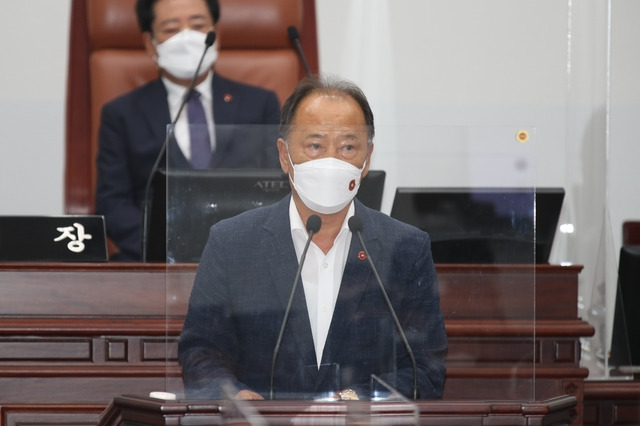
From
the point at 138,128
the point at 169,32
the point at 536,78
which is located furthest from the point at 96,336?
Answer: the point at 536,78

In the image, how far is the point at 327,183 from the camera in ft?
5.70

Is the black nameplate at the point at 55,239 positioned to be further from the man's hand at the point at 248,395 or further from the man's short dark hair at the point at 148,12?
the man's short dark hair at the point at 148,12

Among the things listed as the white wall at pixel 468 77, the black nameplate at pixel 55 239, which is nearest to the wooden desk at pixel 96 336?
the black nameplate at pixel 55 239

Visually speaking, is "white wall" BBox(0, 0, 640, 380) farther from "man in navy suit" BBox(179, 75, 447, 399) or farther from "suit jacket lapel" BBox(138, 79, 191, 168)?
"man in navy suit" BBox(179, 75, 447, 399)

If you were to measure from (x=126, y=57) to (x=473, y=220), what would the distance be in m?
1.92

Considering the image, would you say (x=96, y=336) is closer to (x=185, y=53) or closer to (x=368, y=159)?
(x=368, y=159)

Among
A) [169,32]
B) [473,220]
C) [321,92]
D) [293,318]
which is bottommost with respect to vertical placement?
[293,318]

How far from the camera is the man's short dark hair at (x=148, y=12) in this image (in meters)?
3.29

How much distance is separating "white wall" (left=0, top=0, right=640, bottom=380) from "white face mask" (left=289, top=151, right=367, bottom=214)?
2001 millimetres

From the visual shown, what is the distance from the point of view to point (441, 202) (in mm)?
1826

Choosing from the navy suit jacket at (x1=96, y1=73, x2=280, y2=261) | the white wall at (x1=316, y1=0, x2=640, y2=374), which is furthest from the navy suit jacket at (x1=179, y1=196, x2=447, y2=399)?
the white wall at (x1=316, y1=0, x2=640, y2=374)

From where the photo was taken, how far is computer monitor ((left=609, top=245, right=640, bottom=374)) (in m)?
2.57

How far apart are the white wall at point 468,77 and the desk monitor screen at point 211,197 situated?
196 cm

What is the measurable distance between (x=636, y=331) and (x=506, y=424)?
3.43 feet
